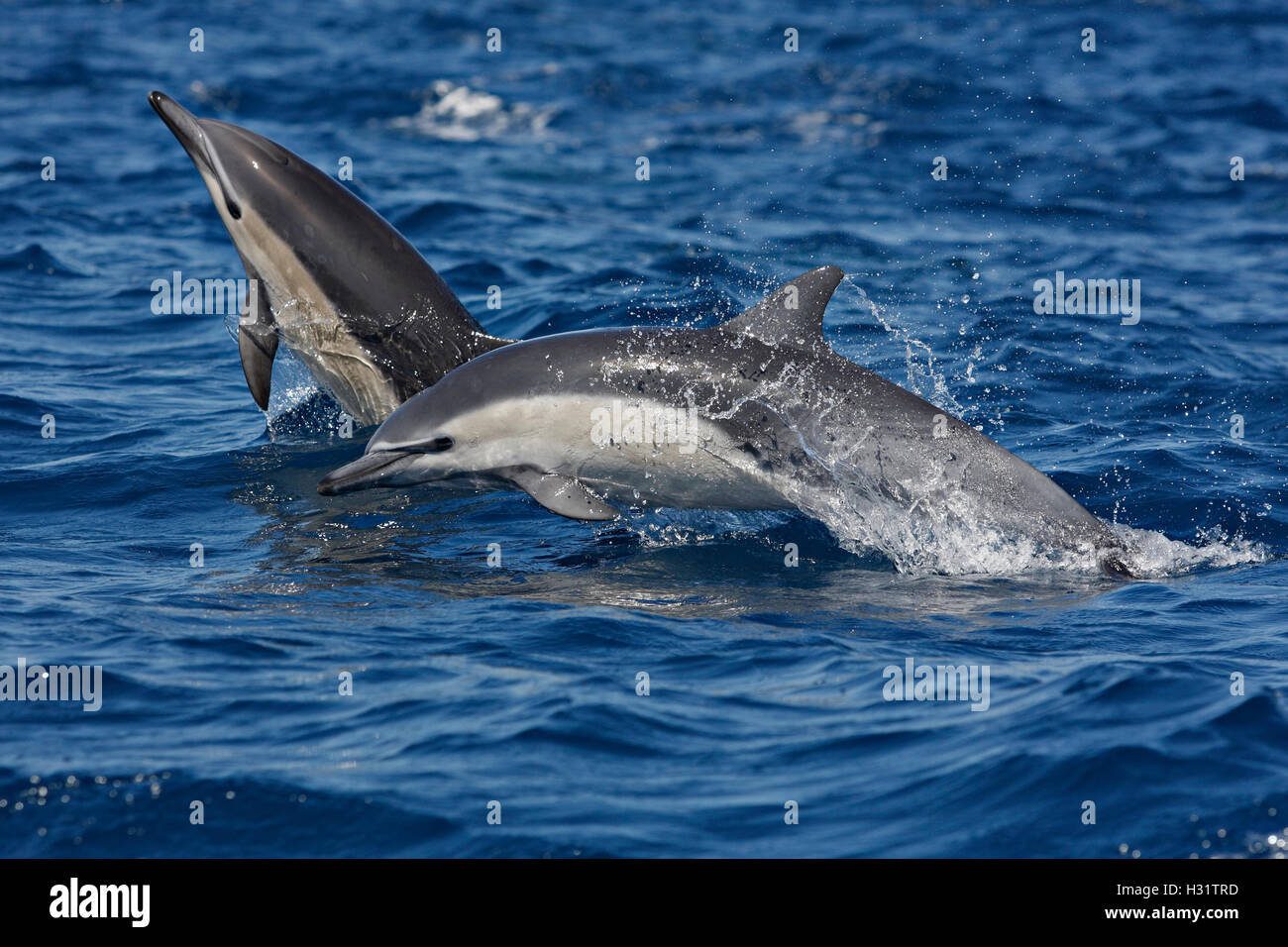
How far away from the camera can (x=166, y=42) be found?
26547 millimetres

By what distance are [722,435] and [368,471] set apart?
1.99 m

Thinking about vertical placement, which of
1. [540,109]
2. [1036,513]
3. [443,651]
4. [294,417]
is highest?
[540,109]

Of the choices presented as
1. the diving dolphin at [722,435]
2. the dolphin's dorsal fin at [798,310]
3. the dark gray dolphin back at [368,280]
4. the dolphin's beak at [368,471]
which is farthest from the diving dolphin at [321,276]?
the dolphin's dorsal fin at [798,310]

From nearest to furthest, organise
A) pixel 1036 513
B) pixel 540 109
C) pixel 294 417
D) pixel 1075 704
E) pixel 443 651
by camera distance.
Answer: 1. pixel 1075 704
2. pixel 443 651
3. pixel 1036 513
4. pixel 294 417
5. pixel 540 109

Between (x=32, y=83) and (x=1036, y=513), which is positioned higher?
(x=32, y=83)

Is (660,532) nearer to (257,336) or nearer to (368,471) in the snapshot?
(368,471)

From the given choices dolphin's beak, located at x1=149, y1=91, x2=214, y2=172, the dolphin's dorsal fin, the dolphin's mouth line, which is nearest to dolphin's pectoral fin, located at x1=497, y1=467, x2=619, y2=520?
the dolphin's dorsal fin

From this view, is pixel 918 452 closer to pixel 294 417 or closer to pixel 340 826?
pixel 340 826

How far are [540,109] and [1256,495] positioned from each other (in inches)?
600

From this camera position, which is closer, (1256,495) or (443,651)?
(443,651)

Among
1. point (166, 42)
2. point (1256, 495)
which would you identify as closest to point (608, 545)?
point (1256, 495)

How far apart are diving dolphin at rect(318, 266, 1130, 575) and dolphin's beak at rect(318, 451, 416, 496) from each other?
0.01 metres

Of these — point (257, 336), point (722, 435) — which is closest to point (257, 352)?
point (257, 336)

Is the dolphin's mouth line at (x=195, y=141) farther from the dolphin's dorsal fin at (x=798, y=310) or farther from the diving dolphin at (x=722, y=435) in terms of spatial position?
the dolphin's dorsal fin at (x=798, y=310)
